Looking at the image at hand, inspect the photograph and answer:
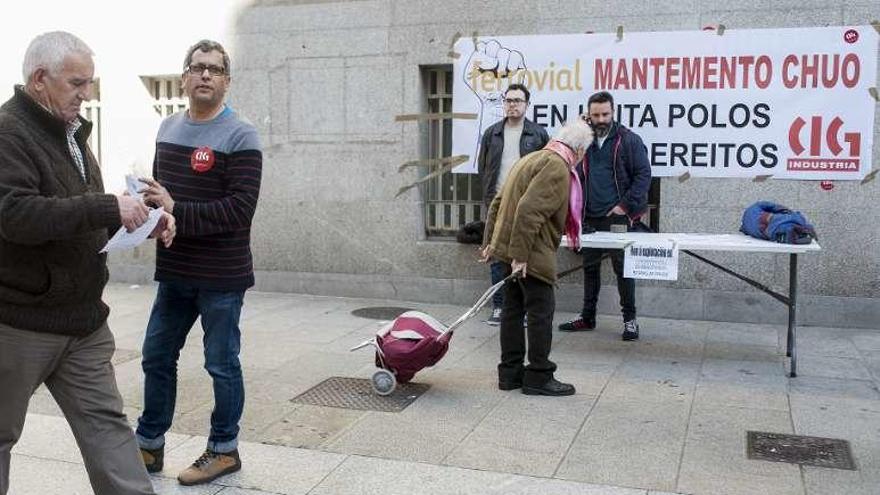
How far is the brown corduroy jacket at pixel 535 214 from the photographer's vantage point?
5.26 metres

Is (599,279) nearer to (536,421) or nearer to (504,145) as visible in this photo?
(504,145)

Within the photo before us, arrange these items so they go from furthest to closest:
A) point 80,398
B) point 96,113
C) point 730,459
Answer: point 96,113, point 730,459, point 80,398

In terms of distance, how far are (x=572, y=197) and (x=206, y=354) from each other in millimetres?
2785

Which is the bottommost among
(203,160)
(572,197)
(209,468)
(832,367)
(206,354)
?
(832,367)

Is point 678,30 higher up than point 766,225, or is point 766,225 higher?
point 678,30

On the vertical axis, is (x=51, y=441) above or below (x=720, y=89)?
below

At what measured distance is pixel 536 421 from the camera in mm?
4898

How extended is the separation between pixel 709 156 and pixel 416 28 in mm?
3162

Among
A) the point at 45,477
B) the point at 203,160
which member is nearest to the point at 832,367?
the point at 203,160

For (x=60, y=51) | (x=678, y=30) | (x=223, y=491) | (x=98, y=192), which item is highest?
(x=678, y=30)

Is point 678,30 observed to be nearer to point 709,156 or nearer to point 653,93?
point 653,93

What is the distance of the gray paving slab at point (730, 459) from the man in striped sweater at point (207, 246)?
86.1 inches

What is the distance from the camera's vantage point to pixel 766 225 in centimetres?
621

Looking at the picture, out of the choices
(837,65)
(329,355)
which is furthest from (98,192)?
(837,65)
